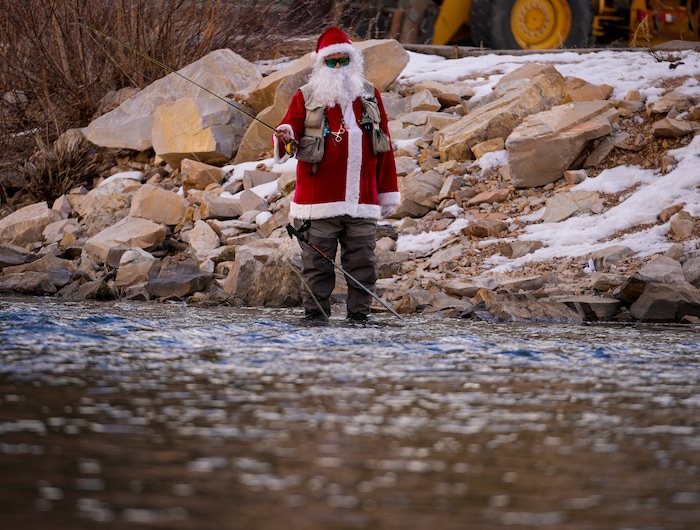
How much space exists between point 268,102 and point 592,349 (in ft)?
24.5

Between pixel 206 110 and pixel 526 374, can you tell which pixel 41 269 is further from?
pixel 526 374

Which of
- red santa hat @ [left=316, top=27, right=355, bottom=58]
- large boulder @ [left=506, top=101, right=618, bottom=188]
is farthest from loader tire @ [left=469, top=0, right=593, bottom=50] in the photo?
red santa hat @ [left=316, top=27, right=355, bottom=58]

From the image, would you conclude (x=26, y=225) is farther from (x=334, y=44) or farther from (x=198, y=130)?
(x=334, y=44)

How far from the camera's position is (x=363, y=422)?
9.43 feet

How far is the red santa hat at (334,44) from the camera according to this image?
6.50 m

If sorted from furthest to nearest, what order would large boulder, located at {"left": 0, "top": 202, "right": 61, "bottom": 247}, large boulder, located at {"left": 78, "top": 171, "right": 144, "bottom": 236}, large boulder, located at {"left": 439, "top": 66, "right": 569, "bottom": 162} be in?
large boulder, located at {"left": 78, "top": 171, "right": 144, "bottom": 236} → large boulder, located at {"left": 0, "top": 202, "right": 61, "bottom": 247} → large boulder, located at {"left": 439, "top": 66, "right": 569, "bottom": 162}

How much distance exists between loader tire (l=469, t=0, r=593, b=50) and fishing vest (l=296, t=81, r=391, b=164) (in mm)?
8185

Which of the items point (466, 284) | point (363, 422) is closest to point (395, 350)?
point (363, 422)

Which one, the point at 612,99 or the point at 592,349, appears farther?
the point at 612,99

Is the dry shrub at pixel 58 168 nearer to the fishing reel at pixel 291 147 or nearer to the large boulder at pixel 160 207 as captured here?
the large boulder at pixel 160 207

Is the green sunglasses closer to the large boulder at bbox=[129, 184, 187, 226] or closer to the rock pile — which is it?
the rock pile

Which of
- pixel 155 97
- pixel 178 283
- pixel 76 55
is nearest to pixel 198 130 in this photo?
pixel 155 97

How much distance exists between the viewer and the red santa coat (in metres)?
6.33

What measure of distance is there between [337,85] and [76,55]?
7.73 metres
